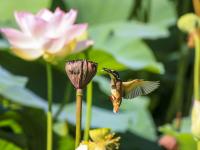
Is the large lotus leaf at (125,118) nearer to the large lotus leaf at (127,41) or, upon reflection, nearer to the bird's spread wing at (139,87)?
the large lotus leaf at (127,41)

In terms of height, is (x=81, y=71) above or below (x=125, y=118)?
above

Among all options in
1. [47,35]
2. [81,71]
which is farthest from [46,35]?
[81,71]

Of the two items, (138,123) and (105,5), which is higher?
(105,5)

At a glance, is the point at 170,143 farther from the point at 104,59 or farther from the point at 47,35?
the point at 47,35

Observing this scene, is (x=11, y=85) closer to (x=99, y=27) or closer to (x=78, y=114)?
(x=99, y=27)

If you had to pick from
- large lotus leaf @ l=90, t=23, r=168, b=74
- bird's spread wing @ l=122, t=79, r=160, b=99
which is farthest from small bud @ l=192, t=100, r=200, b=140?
large lotus leaf @ l=90, t=23, r=168, b=74

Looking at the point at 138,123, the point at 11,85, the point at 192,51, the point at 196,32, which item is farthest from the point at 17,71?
the point at 192,51
